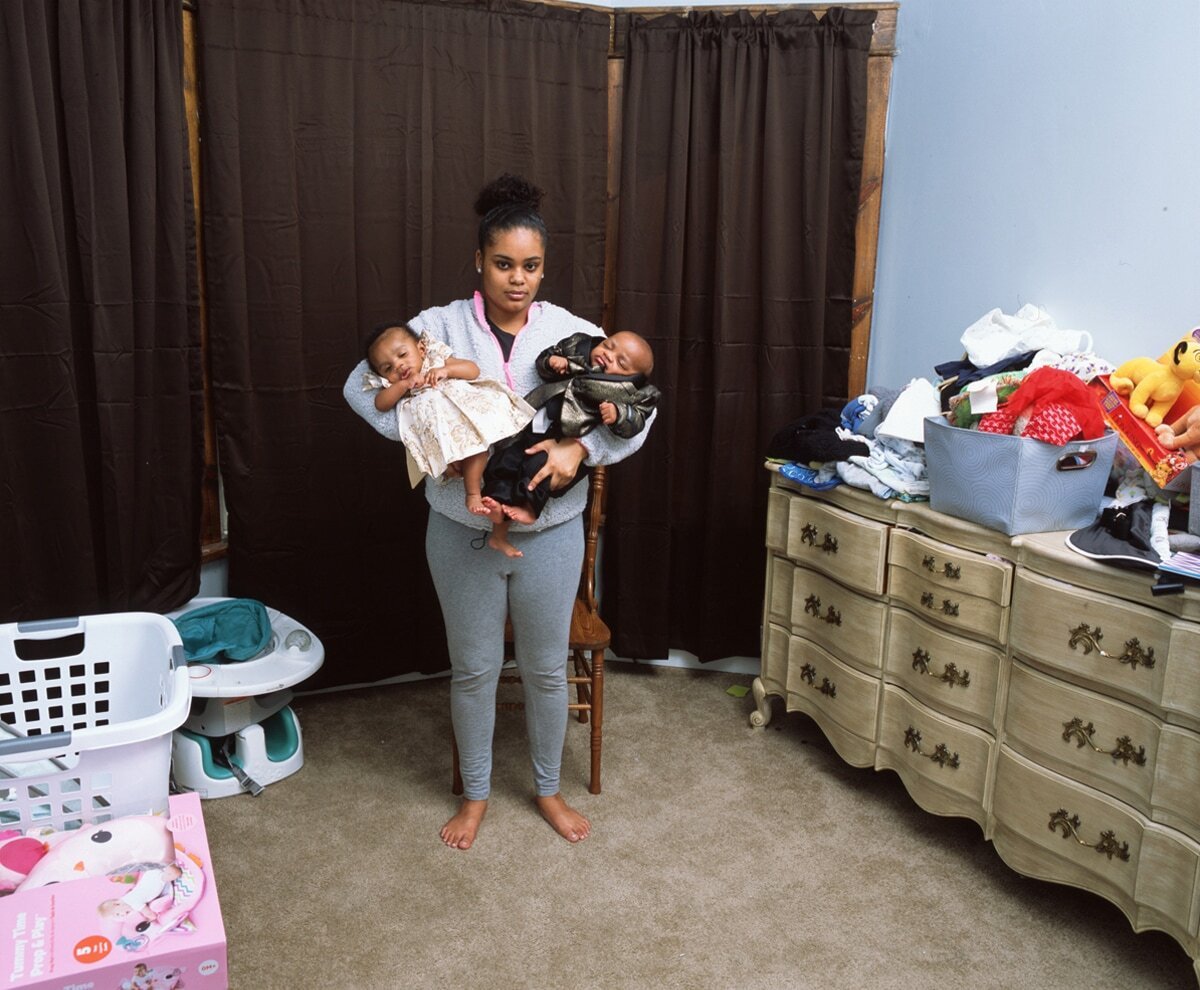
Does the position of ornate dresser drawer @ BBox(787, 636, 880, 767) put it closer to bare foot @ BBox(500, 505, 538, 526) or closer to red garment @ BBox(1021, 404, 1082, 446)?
red garment @ BBox(1021, 404, 1082, 446)

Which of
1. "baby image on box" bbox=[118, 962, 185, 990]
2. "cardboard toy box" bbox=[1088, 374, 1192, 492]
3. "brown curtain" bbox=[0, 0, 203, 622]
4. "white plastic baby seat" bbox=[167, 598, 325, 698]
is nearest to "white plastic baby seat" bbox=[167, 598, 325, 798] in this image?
"white plastic baby seat" bbox=[167, 598, 325, 698]

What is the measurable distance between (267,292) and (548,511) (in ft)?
3.75

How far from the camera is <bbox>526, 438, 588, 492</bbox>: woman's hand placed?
7.01 ft

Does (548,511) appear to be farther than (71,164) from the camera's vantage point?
No

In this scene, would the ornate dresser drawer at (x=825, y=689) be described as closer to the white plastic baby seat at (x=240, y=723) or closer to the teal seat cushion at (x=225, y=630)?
the white plastic baby seat at (x=240, y=723)

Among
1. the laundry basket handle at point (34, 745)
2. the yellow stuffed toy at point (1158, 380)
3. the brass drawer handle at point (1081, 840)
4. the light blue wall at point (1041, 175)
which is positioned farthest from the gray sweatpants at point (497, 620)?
the light blue wall at point (1041, 175)

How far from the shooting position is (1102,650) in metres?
2.03

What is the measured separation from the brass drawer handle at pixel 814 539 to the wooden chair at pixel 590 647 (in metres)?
0.54

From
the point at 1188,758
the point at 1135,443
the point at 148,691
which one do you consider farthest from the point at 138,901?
the point at 1135,443

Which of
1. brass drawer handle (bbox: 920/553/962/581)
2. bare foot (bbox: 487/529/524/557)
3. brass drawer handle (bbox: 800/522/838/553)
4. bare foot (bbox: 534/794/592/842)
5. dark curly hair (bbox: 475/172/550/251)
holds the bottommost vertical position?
bare foot (bbox: 534/794/592/842)

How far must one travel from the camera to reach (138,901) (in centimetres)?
148

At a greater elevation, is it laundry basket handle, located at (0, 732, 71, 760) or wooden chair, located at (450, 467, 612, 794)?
laundry basket handle, located at (0, 732, 71, 760)

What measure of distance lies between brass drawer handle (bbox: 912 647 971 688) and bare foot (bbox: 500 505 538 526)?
3.21ft

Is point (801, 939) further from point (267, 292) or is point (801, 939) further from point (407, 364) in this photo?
point (267, 292)
